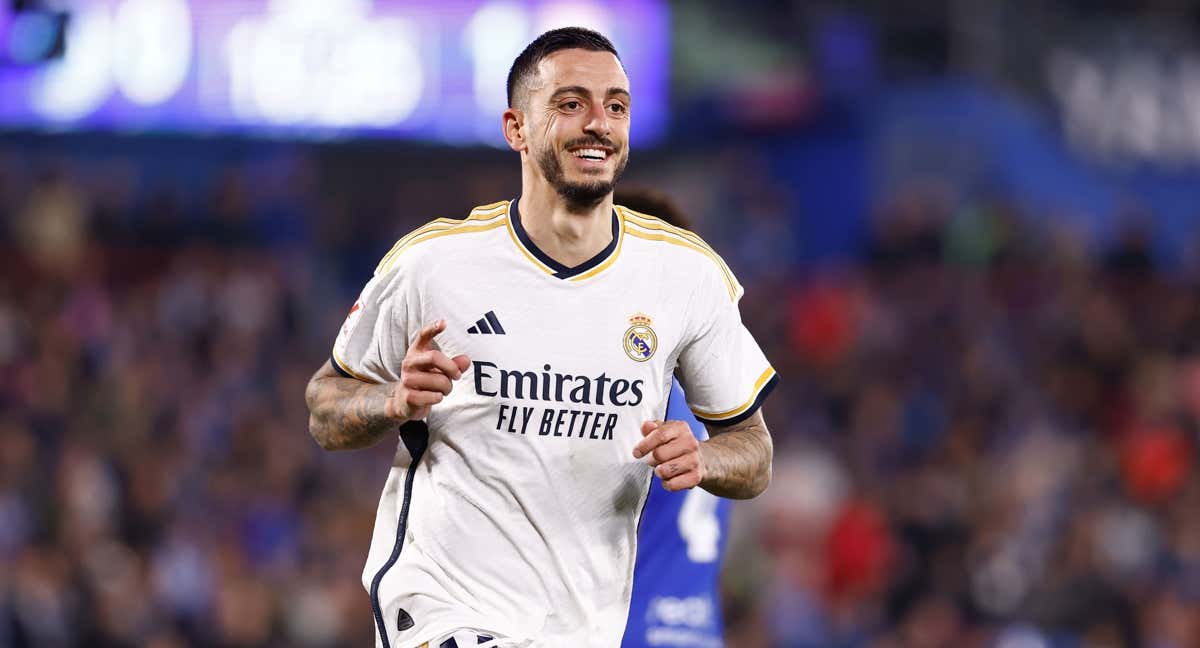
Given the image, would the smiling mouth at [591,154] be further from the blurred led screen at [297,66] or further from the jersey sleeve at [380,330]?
the blurred led screen at [297,66]

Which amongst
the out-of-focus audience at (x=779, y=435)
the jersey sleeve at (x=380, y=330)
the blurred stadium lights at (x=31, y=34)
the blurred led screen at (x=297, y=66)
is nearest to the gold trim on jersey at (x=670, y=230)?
the jersey sleeve at (x=380, y=330)

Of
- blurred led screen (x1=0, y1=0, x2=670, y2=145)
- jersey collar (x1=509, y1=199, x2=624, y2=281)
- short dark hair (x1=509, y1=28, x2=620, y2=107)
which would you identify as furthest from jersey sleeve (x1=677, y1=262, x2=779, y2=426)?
blurred led screen (x1=0, y1=0, x2=670, y2=145)

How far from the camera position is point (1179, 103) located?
1967 cm

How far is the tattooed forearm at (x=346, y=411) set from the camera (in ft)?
13.9

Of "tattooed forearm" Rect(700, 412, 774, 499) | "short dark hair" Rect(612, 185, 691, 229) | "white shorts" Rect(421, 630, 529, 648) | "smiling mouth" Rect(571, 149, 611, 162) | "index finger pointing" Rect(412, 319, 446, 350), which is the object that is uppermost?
"smiling mouth" Rect(571, 149, 611, 162)

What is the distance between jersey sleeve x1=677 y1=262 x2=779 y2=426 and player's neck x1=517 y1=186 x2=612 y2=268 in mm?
297

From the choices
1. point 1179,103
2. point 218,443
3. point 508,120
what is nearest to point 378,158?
point 218,443

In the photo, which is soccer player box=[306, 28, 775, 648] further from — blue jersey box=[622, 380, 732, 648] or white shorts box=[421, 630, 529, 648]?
blue jersey box=[622, 380, 732, 648]

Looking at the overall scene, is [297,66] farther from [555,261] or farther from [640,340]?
[640,340]

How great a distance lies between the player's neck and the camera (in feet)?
14.5

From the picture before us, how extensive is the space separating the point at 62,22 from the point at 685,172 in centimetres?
756

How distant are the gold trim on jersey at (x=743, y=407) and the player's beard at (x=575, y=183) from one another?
65 centimetres

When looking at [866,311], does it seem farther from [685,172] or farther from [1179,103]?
[1179,103]

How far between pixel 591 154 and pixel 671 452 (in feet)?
2.61
